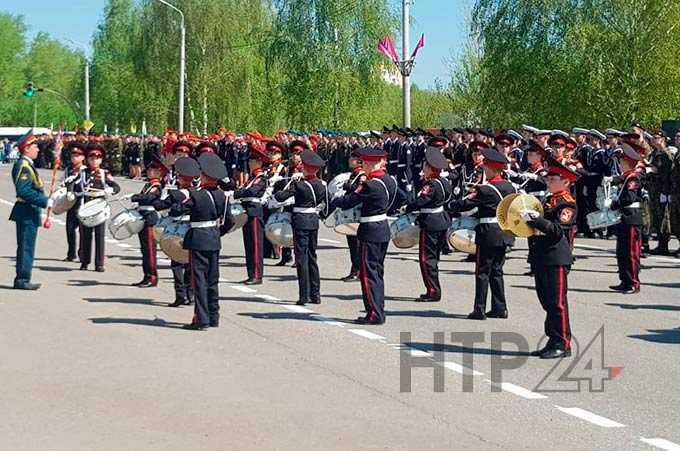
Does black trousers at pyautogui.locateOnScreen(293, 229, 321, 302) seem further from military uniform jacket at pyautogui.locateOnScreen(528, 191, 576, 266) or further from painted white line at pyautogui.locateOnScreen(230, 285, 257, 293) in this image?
military uniform jacket at pyautogui.locateOnScreen(528, 191, 576, 266)

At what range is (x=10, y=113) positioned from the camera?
423 feet

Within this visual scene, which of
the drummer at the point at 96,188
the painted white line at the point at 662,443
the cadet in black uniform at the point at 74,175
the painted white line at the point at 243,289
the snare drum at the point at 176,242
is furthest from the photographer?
the cadet in black uniform at the point at 74,175

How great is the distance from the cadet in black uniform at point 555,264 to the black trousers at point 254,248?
617 centimetres

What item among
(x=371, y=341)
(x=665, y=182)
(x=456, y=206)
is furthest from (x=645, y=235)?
(x=371, y=341)

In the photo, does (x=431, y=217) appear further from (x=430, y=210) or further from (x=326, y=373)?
(x=326, y=373)

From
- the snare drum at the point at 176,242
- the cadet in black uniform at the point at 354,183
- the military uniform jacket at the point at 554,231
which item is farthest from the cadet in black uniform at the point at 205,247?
the military uniform jacket at the point at 554,231

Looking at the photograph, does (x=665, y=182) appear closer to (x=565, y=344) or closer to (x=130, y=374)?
(x=565, y=344)

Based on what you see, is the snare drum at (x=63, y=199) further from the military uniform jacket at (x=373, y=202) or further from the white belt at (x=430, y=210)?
the military uniform jacket at (x=373, y=202)

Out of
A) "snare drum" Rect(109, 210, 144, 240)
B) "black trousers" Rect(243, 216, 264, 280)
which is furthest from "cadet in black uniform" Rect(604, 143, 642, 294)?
"snare drum" Rect(109, 210, 144, 240)

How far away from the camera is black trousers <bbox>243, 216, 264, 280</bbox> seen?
1694 cm

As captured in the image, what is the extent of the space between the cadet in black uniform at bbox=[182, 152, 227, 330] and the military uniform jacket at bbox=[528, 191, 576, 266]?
3297 mm

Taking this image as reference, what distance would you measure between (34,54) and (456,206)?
125 metres

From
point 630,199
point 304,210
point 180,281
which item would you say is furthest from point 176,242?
point 630,199

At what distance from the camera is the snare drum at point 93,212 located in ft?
58.9
